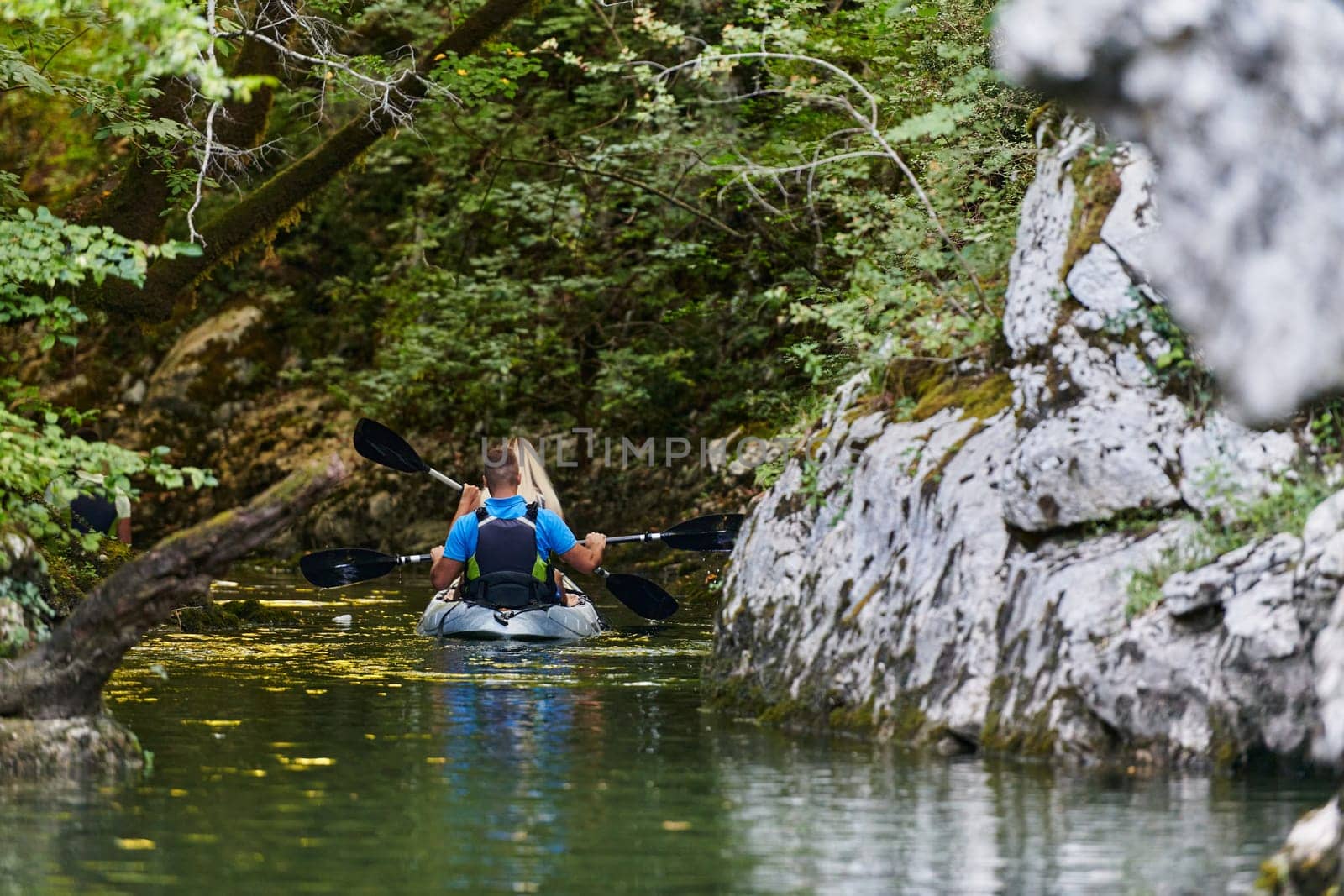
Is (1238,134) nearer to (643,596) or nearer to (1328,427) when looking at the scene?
(1328,427)

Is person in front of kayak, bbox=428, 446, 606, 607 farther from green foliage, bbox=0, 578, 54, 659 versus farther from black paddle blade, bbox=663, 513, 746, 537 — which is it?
green foliage, bbox=0, 578, 54, 659

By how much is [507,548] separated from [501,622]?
0.60m

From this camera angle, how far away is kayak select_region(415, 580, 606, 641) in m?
11.9

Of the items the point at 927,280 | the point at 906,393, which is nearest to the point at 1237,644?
the point at 906,393

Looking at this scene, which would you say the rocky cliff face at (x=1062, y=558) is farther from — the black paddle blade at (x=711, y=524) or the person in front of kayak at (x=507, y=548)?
the black paddle blade at (x=711, y=524)

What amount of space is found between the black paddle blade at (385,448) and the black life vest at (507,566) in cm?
234

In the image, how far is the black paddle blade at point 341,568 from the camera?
44.8 ft

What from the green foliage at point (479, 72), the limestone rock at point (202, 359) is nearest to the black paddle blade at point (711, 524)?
the green foliage at point (479, 72)

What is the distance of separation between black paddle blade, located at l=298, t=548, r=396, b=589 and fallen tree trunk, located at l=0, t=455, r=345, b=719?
725 centimetres

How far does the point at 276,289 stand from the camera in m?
21.8

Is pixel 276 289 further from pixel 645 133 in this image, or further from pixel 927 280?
pixel 927 280

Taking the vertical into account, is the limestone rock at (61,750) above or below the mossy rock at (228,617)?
below

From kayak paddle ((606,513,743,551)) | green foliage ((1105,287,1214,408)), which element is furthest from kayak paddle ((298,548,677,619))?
green foliage ((1105,287,1214,408))

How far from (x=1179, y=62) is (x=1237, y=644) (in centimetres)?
226
